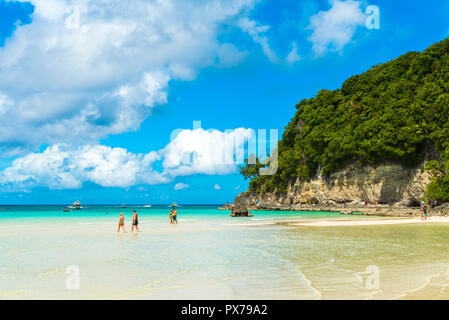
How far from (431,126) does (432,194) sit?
1125 centimetres

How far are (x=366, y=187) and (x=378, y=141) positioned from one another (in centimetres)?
1047

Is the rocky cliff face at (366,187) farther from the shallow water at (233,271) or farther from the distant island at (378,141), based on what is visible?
the shallow water at (233,271)

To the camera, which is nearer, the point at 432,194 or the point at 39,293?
the point at 39,293

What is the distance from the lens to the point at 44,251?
14250mm

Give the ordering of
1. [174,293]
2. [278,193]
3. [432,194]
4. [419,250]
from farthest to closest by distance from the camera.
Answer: [278,193] → [432,194] → [419,250] → [174,293]

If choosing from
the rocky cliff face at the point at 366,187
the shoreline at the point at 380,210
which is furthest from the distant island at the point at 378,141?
the shoreline at the point at 380,210

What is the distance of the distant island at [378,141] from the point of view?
1959 inches

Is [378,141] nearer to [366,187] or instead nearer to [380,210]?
[366,187]

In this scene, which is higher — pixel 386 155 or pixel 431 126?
pixel 431 126

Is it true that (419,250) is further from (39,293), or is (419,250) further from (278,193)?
(278,193)

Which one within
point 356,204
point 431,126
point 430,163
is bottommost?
point 356,204

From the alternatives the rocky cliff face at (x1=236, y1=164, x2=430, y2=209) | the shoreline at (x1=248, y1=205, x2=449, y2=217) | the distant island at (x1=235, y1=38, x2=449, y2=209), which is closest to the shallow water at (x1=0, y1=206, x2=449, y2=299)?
the shoreline at (x1=248, y1=205, x2=449, y2=217)
